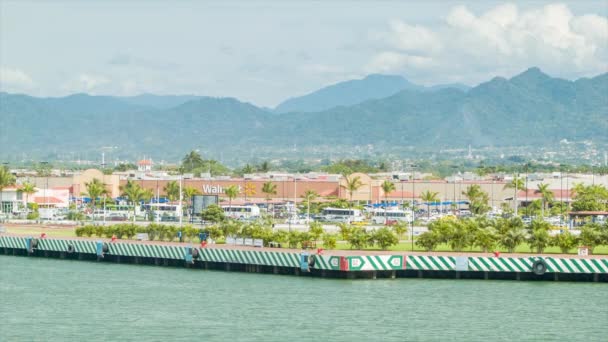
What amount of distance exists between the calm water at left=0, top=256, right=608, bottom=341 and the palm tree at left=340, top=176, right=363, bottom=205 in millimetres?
75870

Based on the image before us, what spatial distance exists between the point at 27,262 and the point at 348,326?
36.1 meters

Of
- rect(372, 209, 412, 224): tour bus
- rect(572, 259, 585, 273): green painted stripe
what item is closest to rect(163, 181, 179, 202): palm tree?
rect(372, 209, 412, 224): tour bus

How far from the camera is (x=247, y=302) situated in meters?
57.6

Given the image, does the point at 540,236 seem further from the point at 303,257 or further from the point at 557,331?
the point at 557,331

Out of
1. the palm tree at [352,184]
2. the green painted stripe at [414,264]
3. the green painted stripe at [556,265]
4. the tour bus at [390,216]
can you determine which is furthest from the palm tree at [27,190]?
the green painted stripe at [556,265]

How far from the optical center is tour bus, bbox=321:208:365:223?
4811 inches

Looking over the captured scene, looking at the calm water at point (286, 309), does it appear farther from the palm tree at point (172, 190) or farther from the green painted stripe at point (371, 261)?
the palm tree at point (172, 190)

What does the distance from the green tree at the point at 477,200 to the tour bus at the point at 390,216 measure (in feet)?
24.4

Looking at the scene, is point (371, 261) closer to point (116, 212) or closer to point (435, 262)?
point (435, 262)

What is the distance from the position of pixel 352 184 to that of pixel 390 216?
2155cm

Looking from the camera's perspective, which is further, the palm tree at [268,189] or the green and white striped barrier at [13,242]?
the palm tree at [268,189]

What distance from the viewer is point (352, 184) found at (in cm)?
14488

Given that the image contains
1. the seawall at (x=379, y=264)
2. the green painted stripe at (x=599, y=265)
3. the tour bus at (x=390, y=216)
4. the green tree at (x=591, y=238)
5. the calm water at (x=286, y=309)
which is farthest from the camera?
the tour bus at (x=390, y=216)

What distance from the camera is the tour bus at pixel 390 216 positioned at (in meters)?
119
